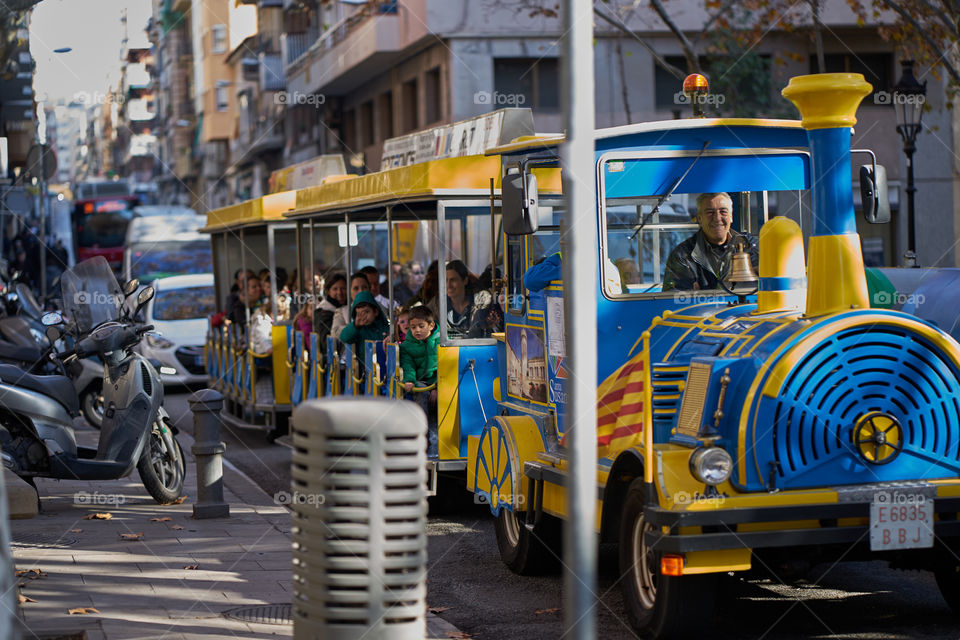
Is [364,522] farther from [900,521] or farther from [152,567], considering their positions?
[152,567]

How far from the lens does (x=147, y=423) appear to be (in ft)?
33.5

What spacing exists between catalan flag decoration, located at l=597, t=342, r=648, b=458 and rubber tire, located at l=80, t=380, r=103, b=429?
34.9 ft

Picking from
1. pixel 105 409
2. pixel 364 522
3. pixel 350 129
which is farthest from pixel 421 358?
pixel 350 129

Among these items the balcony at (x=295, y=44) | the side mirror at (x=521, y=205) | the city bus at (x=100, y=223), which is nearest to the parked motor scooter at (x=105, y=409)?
the side mirror at (x=521, y=205)

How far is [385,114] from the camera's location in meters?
35.6

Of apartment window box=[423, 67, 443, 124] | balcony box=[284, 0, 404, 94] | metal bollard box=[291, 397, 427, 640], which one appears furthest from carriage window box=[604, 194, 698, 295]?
balcony box=[284, 0, 404, 94]

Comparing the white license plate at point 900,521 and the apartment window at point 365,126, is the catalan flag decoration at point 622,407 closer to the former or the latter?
the white license plate at point 900,521

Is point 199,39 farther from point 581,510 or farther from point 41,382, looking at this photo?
point 581,510

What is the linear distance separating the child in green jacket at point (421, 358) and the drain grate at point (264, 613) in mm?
3335

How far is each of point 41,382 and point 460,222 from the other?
385cm

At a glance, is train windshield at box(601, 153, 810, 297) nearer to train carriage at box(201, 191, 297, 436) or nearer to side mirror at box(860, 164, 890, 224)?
side mirror at box(860, 164, 890, 224)

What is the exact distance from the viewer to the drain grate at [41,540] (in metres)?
8.74

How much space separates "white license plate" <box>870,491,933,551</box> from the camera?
5.89 meters

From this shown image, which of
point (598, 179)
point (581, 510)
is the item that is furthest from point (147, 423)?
point (581, 510)
